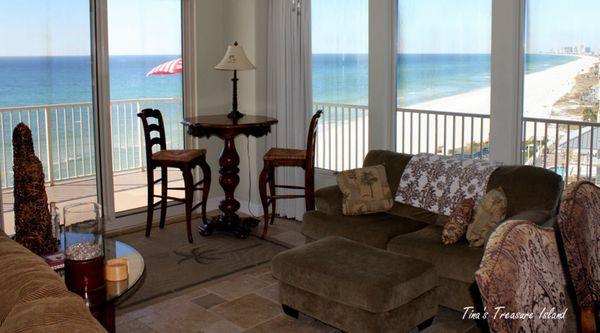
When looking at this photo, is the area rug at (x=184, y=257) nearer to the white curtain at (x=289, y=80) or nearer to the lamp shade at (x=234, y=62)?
the white curtain at (x=289, y=80)

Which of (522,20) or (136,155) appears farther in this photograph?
(136,155)

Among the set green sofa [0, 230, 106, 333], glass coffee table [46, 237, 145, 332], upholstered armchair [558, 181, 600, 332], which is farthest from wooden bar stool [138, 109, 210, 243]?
upholstered armchair [558, 181, 600, 332]

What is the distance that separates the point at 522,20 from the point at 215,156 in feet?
10.3

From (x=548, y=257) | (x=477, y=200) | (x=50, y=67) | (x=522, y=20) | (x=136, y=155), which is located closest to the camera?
(x=548, y=257)

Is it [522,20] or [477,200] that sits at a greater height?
[522,20]

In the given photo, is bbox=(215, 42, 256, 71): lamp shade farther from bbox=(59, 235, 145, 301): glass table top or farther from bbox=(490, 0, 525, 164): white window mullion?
bbox=(59, 235, 145, 301): glass table top

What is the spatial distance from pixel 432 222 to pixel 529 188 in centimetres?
70

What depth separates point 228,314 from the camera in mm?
3873

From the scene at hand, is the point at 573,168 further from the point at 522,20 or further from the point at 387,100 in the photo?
the point at 387,100

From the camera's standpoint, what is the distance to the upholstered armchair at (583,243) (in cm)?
214

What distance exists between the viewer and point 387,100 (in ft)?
17.4

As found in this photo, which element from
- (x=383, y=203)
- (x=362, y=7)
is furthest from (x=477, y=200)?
(x=362, y=7)

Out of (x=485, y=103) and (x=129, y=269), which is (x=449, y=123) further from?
(x=129, y=269)

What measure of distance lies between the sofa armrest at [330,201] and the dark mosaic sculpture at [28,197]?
197 cm
